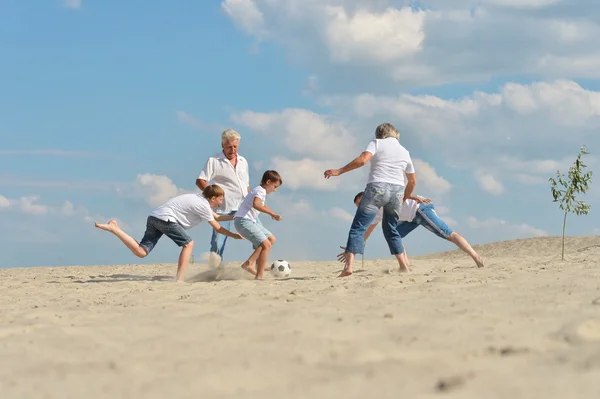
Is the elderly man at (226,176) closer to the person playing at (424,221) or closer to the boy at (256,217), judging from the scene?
the boy at (256,217)

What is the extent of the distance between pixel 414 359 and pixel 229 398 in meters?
1.03

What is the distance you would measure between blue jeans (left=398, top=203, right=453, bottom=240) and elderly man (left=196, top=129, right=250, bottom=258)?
98.0 inches

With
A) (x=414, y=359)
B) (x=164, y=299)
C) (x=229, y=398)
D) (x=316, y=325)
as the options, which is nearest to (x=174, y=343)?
(x=316, y=325)

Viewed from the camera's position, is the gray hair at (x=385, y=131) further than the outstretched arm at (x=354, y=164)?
Yes

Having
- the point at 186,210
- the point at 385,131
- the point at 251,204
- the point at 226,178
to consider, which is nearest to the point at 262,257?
the point at 251,204

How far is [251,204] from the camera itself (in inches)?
356

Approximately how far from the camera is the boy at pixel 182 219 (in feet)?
30.2

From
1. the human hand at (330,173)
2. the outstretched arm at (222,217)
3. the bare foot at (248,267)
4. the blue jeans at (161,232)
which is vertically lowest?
the bare foot at (248,267)

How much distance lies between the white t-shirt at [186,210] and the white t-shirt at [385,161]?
2366 millimetres

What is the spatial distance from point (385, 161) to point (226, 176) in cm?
273

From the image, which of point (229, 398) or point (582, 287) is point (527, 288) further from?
point (229, 398)

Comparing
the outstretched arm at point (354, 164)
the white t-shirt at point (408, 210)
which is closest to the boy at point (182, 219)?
the outstretched arm at point (354, 164)

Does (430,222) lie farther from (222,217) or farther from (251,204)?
(222,217)

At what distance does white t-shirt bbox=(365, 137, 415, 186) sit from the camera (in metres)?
8.26
